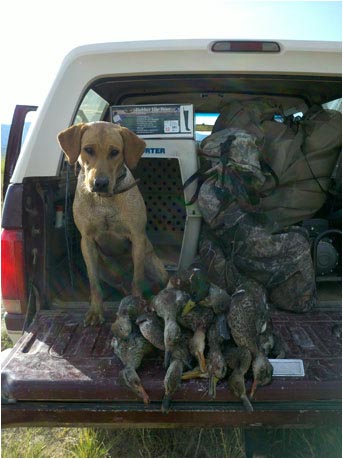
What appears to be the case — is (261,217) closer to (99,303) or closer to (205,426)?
(99,303)

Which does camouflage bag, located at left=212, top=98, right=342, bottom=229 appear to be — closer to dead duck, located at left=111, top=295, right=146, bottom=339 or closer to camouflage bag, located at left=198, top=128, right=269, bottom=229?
camouflage bag, located at left=198, top=128, right=269, bottom=229

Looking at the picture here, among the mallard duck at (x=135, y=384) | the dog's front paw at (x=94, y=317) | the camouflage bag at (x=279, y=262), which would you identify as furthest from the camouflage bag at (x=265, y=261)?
the mallard duck at (x=135, y=384)

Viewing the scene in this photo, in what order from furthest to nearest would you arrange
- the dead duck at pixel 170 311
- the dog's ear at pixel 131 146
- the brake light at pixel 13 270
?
the dog's ear at pixel 131 146
the brake light at pixel 13 270
the dead duck at pixel 170 311

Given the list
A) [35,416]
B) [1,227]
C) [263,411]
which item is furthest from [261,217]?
[35,416]

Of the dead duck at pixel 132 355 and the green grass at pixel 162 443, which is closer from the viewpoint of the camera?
the dead duck at pixel 132 355

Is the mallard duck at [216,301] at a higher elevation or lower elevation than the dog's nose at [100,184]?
lower

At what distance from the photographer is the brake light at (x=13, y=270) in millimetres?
2986

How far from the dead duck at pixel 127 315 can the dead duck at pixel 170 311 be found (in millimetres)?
99

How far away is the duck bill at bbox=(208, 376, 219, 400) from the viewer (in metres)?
2.35

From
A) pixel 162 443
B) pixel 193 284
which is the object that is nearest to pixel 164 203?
pixel 193 284

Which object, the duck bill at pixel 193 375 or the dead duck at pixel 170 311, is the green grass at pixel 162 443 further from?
the dead duck at pixel 170 311

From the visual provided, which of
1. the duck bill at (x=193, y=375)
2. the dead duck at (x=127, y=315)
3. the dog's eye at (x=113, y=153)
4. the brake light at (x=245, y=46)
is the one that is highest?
the brake light at (x=245, y=46)

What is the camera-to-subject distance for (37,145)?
3.10 meters

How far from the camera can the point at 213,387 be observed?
237 centimetres
